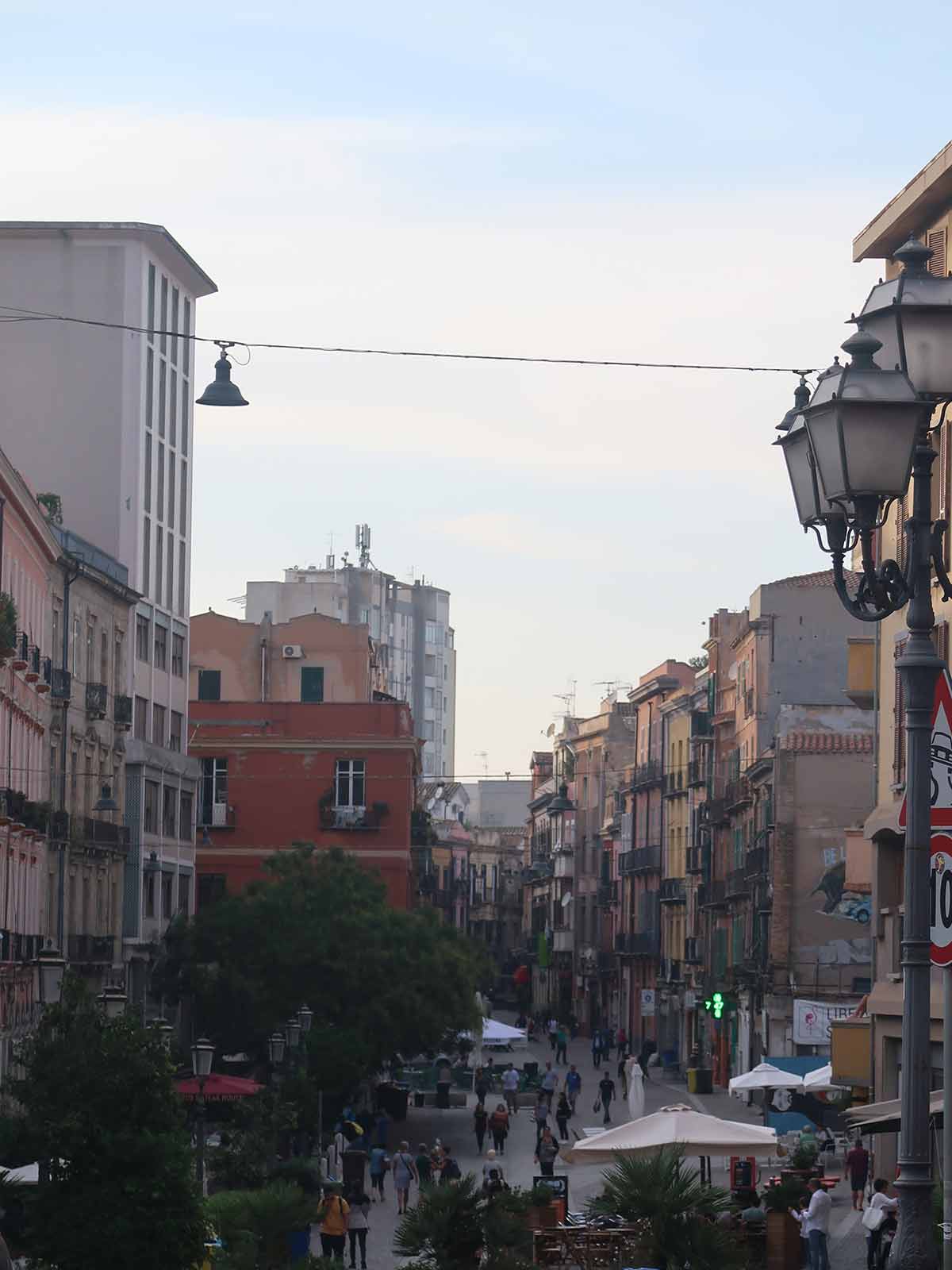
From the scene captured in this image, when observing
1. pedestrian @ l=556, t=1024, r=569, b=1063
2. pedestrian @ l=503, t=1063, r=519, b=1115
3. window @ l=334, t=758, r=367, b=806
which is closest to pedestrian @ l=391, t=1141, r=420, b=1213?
pedestrian @ l=503, t=1063, r=519, b=1115

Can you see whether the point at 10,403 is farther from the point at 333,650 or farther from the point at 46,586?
the point at 333,650

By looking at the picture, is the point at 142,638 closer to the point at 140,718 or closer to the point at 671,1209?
the point at 140,718

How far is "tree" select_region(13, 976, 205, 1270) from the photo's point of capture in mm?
18938

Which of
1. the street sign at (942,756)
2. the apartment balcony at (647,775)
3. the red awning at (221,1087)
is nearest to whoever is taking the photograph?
the street sign at (942,756)

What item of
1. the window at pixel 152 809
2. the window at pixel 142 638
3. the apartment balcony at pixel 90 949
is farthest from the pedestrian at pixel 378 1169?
the window at pixel 142 638

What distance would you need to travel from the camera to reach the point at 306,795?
76.4 meters

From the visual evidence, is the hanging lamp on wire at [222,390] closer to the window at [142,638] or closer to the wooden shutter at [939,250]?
the wooden shutter at [939,250]

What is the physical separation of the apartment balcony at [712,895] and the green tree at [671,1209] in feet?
210

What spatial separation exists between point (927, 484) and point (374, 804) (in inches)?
2580

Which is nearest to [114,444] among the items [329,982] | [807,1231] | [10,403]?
[10,403]

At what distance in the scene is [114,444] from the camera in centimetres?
6825

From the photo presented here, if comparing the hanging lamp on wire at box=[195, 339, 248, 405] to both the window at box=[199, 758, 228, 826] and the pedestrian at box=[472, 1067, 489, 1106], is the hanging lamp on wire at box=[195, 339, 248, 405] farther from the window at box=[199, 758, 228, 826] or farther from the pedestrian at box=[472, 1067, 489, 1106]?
the window at box=[199, 758, 228, 826]

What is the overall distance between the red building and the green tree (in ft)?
190

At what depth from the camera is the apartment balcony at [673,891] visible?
96.7 meters
